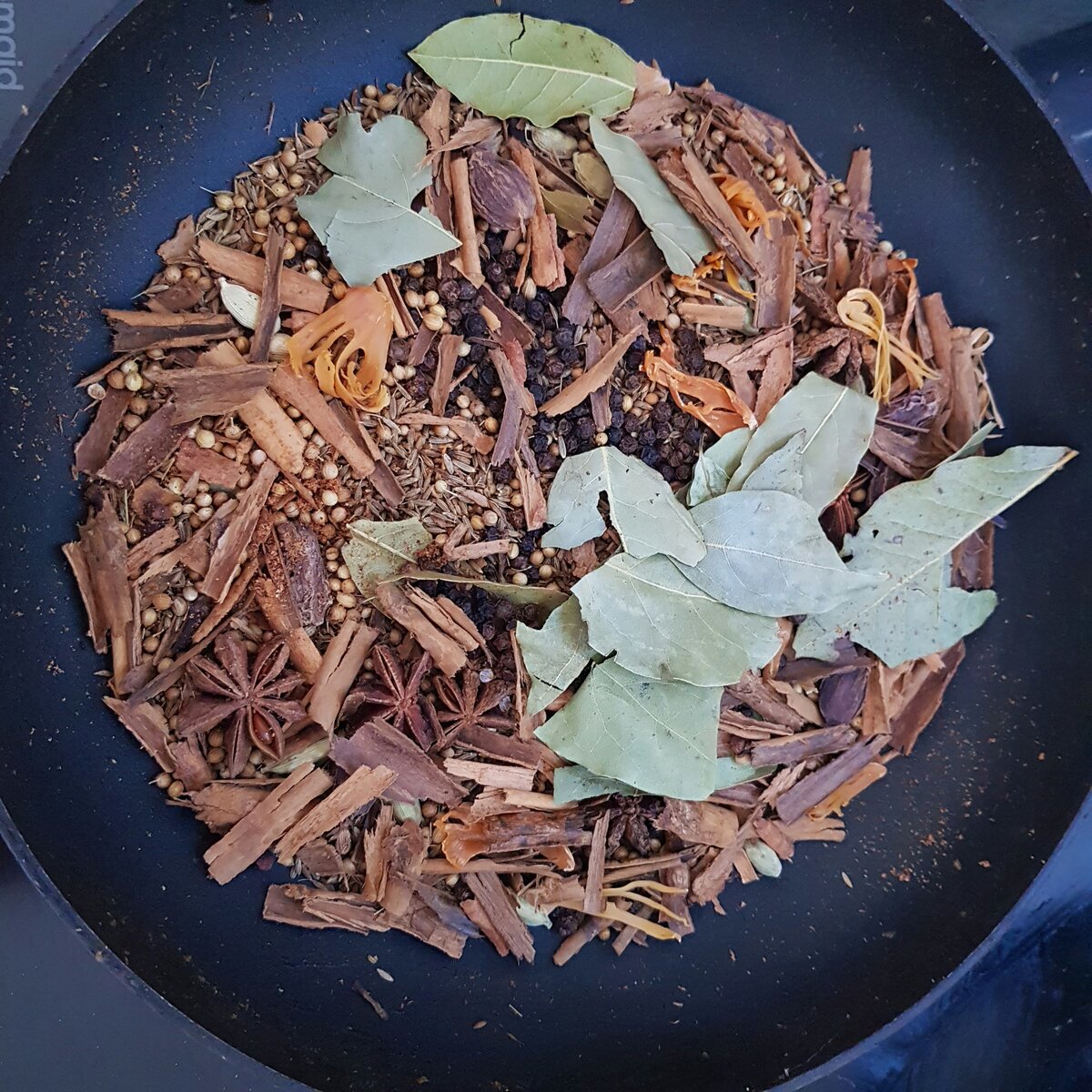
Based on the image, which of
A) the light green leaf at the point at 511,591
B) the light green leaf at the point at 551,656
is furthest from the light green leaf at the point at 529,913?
the light green leaf at the point at 511,591

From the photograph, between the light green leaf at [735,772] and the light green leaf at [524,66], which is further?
the light green leaf at [735,772]

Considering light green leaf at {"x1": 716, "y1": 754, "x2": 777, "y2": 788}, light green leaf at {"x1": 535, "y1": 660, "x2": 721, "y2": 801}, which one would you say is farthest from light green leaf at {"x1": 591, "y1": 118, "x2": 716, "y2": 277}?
light green leaf at {"x1": 716, "y1": 754, "x2": 777, "y2": 788}

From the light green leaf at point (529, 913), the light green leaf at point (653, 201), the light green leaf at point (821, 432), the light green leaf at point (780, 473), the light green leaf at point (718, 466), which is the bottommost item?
the light green leaf at point (529, 913)

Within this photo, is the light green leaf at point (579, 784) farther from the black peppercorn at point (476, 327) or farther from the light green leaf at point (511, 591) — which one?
the black peppercorn at point (476, 327)

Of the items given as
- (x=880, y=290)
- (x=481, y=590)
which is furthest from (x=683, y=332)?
(x=481, y=590)

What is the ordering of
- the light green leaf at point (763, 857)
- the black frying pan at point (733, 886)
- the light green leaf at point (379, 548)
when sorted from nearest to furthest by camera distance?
the black frying pan at point (733, 886)
the light green leaf at point (379, 548)
the light green leaf at point (763, 857)

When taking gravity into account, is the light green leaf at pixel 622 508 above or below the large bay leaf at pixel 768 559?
below

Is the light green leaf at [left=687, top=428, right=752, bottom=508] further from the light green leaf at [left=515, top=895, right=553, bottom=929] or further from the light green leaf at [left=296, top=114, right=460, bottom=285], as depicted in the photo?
the light green leaf at [left=515, top=895, right=553, bottom=929]

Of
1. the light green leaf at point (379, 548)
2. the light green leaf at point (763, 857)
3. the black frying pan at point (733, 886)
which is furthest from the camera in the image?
the light green leaf at point (763, 857)
